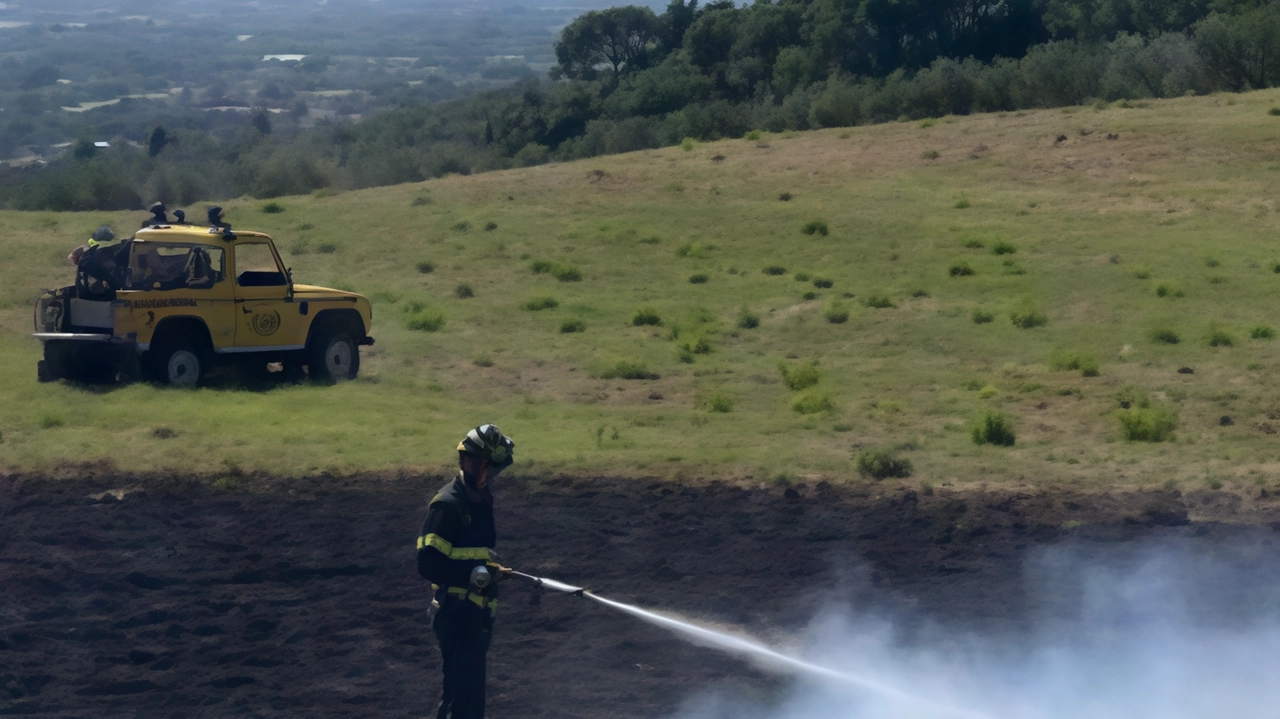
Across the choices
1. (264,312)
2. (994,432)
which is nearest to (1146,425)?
(994,432)

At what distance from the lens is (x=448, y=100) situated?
8350 centimetres

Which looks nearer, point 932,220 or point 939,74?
point 932,220

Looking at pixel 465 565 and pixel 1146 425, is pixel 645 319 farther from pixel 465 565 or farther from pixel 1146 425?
pixel 465 565

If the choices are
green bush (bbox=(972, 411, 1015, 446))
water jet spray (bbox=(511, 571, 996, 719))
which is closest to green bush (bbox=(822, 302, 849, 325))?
green bush (bbox=(972, 411, 1015, 446))

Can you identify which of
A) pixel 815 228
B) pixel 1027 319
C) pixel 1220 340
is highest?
pixel 815 228

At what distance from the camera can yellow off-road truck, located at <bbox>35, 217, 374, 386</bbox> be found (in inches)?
680

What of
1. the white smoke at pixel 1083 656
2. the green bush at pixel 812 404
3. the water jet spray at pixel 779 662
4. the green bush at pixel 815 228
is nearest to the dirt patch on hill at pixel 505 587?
the water jet spray at pixel 779 662

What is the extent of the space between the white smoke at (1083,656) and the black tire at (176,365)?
10.4 m

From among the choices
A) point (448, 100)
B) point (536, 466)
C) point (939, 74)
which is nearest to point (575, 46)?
point (448, 100)

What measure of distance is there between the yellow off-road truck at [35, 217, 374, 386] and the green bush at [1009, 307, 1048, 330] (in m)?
11.3

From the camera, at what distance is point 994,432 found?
608 inches

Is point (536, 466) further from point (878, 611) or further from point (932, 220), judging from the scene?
point (932, 220)

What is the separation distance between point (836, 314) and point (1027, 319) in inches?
123

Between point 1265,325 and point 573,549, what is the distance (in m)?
13.1
